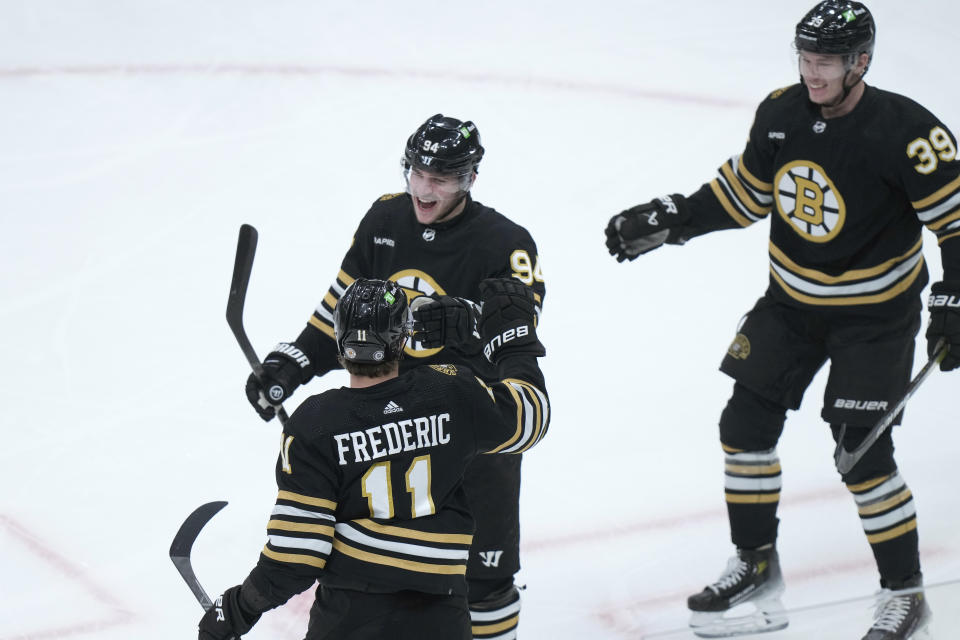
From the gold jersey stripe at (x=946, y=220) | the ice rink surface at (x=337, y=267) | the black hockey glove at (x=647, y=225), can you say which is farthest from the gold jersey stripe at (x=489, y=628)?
the gold jersey stripe at (x=946, y=220)

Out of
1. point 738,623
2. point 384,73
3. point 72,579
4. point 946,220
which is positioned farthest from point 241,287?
point 384,73

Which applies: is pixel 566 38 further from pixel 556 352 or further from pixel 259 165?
pixel 556 352

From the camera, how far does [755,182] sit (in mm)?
3004

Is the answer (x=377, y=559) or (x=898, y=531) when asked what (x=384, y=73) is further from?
(x=377, y=559)

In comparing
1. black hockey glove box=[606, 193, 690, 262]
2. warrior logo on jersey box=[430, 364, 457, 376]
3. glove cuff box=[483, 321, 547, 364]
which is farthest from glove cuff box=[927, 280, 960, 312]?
warrior logo on jersey box=[430, 364, 457, 376]

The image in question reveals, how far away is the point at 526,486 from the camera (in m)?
3.63

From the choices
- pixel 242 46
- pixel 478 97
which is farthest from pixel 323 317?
pixel 242 46

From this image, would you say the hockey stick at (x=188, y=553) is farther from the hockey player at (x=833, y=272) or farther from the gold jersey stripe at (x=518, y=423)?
the hockey player at (x=833, y=272)

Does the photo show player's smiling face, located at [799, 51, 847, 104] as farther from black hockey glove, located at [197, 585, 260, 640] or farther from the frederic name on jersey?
black hockey glove, located at [197, 585, 260, 640]

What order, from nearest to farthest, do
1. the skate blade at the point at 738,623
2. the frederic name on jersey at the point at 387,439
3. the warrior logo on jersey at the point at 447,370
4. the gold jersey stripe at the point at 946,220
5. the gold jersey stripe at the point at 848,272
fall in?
the frederic name on jersey at the point at 387,439 < the warrior logo on jersey at the point at 447,370 < the gold jersey stripe at the point at 946,220 < the gold jersey stripe at the point at 848,272 < the skate blade at the point at 738,623

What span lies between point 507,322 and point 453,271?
0.36m

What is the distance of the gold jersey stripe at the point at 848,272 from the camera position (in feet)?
9.34

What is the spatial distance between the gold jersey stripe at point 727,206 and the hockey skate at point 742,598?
849 millimetres

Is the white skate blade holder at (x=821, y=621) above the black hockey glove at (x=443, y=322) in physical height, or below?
below
